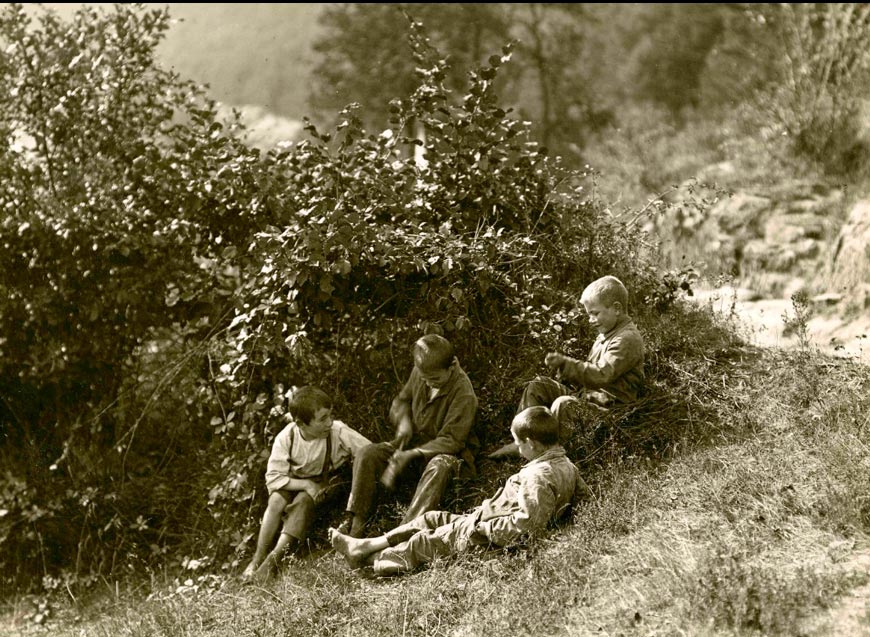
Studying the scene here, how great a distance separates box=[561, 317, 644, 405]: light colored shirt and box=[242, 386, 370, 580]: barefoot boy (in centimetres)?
158

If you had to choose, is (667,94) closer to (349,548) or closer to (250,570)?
(250,570)

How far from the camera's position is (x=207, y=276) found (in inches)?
316

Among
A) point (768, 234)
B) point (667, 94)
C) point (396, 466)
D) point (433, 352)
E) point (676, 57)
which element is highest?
point (676, 57)

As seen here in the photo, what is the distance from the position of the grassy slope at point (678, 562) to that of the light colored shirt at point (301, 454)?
0.59 meters

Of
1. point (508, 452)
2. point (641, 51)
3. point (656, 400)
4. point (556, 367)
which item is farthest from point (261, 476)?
point (641, 51)

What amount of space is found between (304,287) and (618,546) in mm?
2926

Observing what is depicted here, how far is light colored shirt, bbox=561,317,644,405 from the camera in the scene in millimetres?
6371

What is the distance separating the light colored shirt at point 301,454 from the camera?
6738 mm

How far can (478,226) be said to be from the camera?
24.4ft

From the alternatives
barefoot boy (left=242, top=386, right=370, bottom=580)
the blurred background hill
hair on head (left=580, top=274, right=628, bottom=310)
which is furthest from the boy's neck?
the blurred background hill

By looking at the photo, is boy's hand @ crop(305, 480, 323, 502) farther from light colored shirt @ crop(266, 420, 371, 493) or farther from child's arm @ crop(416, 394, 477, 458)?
child's arm @ crop(416, 394, 477, 458)

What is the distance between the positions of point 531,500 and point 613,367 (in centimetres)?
122

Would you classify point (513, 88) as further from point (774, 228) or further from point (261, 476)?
point (261, 476)

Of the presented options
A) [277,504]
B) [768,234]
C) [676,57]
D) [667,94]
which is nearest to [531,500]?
[277,504]
